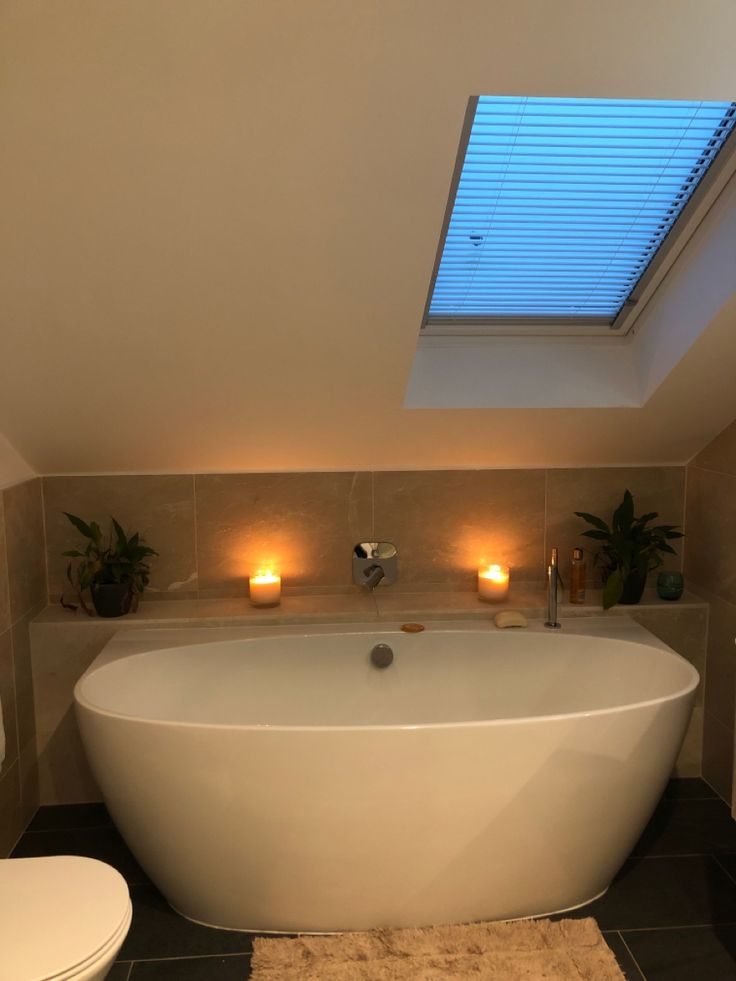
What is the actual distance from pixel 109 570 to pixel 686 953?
2.06 meters

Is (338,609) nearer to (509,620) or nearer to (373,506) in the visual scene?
(373,506)

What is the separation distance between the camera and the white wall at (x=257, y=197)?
1.62 meters

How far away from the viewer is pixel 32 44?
1.58m

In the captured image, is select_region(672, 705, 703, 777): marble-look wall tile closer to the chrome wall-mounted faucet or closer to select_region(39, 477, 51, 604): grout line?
the chrome wall-mounted faucet

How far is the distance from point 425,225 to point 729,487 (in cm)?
156

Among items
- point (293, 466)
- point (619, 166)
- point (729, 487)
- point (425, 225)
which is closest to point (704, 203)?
point (619, 166)

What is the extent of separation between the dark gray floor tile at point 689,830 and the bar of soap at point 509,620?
2.46ft

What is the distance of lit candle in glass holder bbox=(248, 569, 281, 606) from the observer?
312 centimetres

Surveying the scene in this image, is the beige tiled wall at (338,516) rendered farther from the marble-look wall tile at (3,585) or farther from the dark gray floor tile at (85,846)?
the dark gray floor tile at (85,846)

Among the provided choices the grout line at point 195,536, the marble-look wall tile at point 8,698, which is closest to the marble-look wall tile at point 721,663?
the grout line at point 195,536

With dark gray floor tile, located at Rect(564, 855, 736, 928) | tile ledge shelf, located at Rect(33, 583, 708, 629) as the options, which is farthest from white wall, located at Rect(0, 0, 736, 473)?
dark gray floor tile, located at Rect(564, 855, 736, 928)

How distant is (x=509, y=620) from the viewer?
3.02 m

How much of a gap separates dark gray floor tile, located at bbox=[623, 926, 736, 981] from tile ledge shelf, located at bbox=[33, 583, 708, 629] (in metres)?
1.06

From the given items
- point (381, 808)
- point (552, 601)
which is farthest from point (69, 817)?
point (552, 601)
